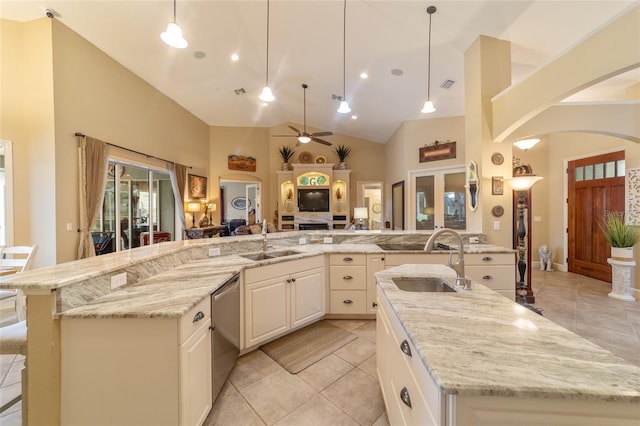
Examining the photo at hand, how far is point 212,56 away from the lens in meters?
4.61

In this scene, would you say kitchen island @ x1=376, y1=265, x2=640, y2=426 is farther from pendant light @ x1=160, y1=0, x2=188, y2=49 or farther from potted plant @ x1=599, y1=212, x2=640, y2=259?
potted plant @ x1=599, y1=212, x2=640, y2=259

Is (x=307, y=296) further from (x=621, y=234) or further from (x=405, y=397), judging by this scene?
(x=621, y=234)

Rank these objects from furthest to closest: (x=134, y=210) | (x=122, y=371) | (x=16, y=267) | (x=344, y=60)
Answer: (x=134, y=210), (x=344, y=60), (x=16, y=267), (x=122, y=371)

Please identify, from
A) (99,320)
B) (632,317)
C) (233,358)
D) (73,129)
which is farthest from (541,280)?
(73,129)

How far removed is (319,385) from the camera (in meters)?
1.97

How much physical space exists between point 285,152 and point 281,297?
6203 mm

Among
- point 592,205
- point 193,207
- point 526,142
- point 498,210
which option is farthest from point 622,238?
point 193,207

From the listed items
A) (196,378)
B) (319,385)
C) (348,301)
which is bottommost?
(319,385)

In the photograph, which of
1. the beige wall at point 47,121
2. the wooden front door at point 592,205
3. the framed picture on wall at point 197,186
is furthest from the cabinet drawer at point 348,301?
the framed picture on wall at point 197,186

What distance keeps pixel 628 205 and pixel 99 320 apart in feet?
21.4

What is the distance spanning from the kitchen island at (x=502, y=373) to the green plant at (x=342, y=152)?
711cm

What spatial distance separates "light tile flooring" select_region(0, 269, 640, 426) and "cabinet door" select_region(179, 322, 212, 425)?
0.23 metres

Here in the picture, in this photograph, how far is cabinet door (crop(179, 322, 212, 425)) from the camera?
133 cm

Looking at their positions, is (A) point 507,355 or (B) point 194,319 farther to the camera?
(B) point 194,319
